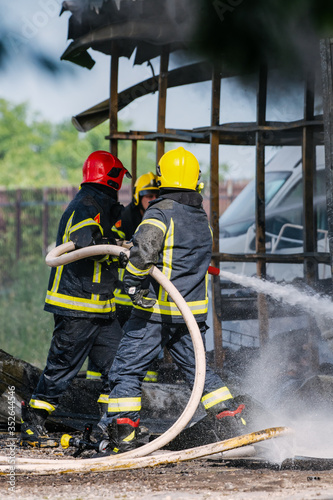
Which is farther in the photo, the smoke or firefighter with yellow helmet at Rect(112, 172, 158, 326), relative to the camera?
firefighter with yellow helmet at Rect(112, 172, 158, 326)

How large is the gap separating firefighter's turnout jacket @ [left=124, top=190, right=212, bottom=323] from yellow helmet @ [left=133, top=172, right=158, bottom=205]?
1559 mm

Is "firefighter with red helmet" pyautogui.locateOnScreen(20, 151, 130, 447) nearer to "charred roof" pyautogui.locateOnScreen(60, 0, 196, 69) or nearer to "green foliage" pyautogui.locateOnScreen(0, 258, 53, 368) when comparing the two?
"charred roof" pyautogui.locateOnScreen(60, 0, 196, 69)

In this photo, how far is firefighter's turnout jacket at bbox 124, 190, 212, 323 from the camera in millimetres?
3740

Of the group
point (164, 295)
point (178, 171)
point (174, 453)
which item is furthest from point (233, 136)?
point (174, 453)

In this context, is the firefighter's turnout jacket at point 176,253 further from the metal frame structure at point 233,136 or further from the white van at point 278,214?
the white van at point 278,214

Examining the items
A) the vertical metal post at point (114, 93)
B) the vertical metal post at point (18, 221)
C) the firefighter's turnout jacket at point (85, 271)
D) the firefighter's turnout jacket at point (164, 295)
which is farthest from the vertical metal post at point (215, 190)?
the vertical metal post at point (18, 221)

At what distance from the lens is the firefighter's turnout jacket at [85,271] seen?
4.18 m

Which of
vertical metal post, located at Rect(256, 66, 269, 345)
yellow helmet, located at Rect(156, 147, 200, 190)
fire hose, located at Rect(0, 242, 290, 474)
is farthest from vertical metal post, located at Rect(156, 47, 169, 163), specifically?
fire hose, located at Rect(0, 242, 290, 474)

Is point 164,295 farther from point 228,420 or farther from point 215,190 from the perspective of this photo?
point 215,190

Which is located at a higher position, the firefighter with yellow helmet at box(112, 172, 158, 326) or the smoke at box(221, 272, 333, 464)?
the firefighter with yellow helmet at box(112, 172, 158, 326)

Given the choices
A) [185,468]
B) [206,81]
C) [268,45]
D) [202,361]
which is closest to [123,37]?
[206,81]

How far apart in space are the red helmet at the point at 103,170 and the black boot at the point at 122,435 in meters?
1.68

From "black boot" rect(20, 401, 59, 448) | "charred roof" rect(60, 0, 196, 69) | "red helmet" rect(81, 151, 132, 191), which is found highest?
"charred roof" rect(60, 0, 196, 69)

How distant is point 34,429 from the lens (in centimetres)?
411
